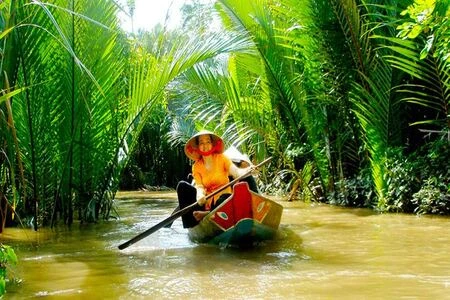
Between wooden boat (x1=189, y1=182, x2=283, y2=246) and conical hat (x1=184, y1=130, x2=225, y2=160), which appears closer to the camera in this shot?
wooden boat (x1=189, y1=182, x2=283, y2=246)

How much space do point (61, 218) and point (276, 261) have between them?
11.3 feet

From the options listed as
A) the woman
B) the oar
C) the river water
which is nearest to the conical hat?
the woman

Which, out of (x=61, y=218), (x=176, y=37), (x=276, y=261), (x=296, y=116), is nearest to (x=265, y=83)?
(x=296, y=116)

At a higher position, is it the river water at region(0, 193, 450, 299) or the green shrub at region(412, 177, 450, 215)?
the green shrub at region(412, 177, 450, 215)

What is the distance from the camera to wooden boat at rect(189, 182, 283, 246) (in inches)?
196

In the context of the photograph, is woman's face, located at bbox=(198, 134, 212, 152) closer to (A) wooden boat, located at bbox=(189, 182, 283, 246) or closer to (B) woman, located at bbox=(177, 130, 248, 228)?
(B) woman, located at bbox=(177, 130, 248, 228)

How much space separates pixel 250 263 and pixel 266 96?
213 inches

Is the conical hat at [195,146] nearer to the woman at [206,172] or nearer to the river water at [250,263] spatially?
the woman at [206,172]

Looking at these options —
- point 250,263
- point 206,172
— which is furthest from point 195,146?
point 250,263

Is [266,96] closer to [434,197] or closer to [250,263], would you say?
[434,197]

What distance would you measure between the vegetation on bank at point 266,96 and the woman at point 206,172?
0.96 metres

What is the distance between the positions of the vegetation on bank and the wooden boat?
5.81 feet

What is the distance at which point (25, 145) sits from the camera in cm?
619

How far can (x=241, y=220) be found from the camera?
502 centimetres
